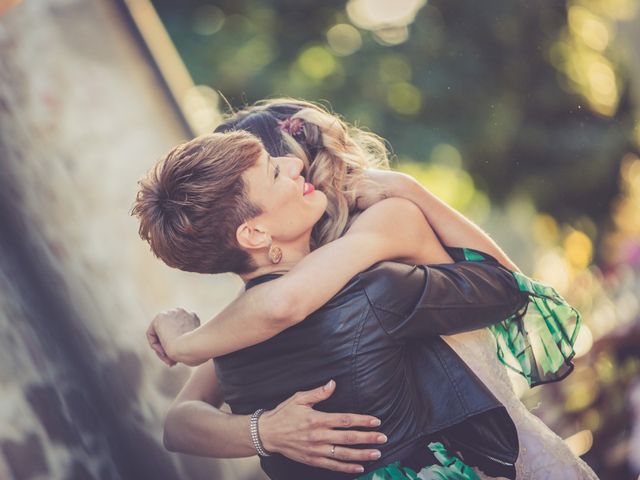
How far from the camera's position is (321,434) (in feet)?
5.48

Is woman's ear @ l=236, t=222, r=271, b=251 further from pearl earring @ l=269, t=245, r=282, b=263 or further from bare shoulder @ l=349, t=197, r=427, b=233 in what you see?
bare shoulder @ l=349, t=197, r=427, b=233

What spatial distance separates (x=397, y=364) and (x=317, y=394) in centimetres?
15

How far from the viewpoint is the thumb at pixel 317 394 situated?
5.39 feet

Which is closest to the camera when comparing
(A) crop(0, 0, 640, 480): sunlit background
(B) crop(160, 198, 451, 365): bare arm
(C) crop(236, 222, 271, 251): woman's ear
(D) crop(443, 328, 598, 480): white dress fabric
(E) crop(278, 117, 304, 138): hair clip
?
(B) crop(160, 198, 451, 365): bare arm

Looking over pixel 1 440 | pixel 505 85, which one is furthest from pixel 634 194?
pixel 1 440

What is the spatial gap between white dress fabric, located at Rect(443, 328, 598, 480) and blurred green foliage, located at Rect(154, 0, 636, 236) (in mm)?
3771

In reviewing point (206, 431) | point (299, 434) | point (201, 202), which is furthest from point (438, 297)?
point (206, 431)

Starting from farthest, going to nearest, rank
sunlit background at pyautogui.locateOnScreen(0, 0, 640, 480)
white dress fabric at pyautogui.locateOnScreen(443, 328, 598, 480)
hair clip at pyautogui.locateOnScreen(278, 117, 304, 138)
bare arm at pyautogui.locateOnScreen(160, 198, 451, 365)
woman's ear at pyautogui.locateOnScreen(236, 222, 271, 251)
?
sunlit background at pyautogui.locateOnScreen(0, 0, 640, 480)
hair clip at pyautogui.locateOnScreen(278, 117, 304, 138)
white dress fabric at pyautogui.locateOnScreen(443, 328, 598, 480)
woman's ear at pyautogui.locateOnScreen(236, 222, 271, 251)
bare arm at pyautogui.locateOnScreen(160, 198, 451, 365)

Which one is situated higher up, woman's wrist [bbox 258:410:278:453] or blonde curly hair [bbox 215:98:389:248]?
blonde curly hair [bbox 215:98:389:248]

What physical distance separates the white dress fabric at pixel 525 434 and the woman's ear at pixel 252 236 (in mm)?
424

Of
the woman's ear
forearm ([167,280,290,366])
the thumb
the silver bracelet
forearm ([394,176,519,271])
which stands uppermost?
the woman's ear

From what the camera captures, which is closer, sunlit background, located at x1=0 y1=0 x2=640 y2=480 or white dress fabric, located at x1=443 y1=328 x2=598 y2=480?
white dress fabric, located at x1=443 y1=328 x2=598 y2=480

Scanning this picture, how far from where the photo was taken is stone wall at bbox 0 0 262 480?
6.56 feet

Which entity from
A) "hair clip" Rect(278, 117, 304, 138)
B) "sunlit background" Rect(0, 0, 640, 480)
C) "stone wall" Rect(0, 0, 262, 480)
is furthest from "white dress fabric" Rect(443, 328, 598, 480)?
"sunlit background" Rect(0, 0, 640, 480)
